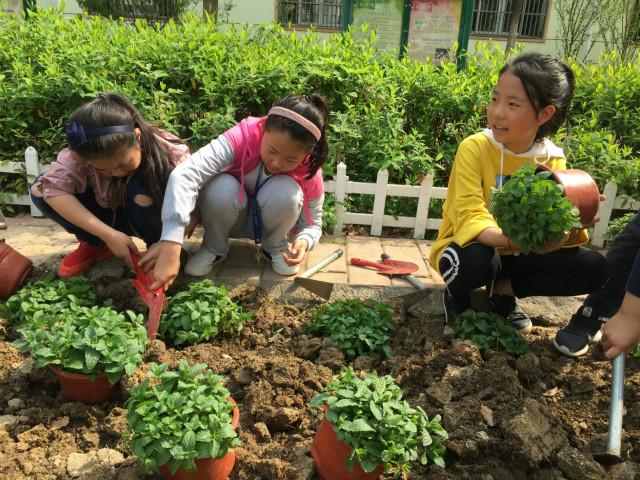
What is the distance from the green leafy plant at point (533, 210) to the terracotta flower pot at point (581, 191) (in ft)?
0.18

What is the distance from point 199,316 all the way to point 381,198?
1894mm

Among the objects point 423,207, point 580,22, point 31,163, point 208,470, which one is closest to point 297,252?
point 423,207

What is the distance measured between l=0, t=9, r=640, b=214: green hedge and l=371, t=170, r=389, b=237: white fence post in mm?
102

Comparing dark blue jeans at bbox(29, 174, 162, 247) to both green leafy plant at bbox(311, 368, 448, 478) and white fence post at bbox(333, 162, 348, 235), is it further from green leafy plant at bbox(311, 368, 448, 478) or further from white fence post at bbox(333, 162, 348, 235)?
green leafy plant at bbox(311, 368, 448, 478)

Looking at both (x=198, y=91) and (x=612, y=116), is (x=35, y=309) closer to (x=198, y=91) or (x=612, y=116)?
(x=198, y=91)

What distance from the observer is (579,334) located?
247cm

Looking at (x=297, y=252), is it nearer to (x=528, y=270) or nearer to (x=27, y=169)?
(x=528, y=270)

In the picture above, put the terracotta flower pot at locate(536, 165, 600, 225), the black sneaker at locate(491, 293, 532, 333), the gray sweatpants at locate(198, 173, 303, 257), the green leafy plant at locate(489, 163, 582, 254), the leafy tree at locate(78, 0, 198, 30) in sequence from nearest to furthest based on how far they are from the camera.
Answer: the green leafy plant at locate(489, 163, 582, 254), the terracotta flower pot at locate(536, 165, 600, 225), the black sneaker at locate(491, 293, 532, 333), the gray sweatpants at locate(198, 173, 303, 257), the leafy tree at locate(78, 0, 198, 30)

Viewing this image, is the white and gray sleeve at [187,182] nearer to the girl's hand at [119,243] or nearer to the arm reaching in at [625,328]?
the girl's hand at [119,243]

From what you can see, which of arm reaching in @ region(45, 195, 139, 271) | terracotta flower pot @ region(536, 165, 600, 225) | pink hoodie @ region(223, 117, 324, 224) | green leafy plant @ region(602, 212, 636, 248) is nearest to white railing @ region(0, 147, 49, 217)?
arm reaching in @ region(45, 195, 139, 271)

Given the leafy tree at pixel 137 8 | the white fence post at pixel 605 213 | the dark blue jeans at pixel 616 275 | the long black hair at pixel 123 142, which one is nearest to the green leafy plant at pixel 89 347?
the long black hair at pixel 123 142

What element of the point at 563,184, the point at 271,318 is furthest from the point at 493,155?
the point at 271,318

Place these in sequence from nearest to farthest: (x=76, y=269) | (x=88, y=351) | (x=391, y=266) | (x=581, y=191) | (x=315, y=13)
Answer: (x=88, y=351) < (x=581, y=191) < (x=76, y=269) < (x=391, y=266) < (x=315, y=13)

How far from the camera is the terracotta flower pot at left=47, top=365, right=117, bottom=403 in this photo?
1889 mm
